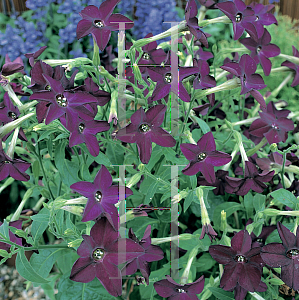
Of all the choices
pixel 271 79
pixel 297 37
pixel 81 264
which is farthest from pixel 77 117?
pixel 297 37

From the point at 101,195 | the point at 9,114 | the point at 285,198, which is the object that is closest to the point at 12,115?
the point at 9,114

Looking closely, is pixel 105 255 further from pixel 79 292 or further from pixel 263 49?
pixel 263 49

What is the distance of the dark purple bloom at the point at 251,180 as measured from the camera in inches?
30.5

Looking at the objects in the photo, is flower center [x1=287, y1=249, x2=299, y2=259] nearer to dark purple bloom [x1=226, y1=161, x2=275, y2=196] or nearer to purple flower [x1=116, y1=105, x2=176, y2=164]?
dark purple bloom [x1=226, y1=161, x2=275, y2=196]

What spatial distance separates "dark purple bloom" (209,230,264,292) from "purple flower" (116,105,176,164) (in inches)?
9.3

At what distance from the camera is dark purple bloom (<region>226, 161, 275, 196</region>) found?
0.77 metres

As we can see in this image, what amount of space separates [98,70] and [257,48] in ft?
1.47

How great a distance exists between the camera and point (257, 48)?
0.90 m

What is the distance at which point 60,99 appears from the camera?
1.98 ft

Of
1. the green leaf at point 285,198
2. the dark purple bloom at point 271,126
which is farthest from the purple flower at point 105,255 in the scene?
the dark purple bloom at point 271,126

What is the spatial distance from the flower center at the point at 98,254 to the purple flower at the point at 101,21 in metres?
0.38

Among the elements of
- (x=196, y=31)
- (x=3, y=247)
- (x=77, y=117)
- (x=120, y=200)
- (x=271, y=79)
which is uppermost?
(x=196, y=31)

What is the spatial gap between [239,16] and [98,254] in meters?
0.61

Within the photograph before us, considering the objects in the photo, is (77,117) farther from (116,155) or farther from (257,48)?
(257,48)
